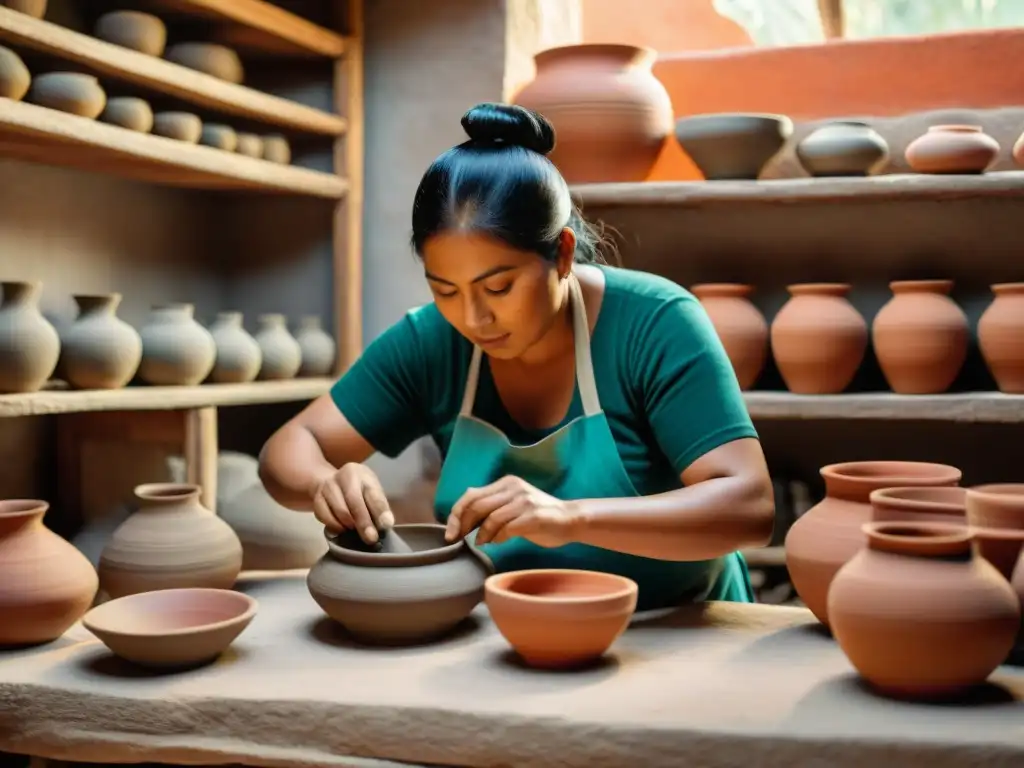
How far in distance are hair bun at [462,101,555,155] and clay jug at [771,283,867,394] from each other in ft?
5.41

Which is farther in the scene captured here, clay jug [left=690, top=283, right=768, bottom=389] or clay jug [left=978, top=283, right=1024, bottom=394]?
clay jug [left=690, top=283, right=768, bottom=389]

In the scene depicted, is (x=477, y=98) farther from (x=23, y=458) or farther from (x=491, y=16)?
(x=23, y=458)

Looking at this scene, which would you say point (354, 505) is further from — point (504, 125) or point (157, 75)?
point (157, 75)

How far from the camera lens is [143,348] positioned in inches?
123

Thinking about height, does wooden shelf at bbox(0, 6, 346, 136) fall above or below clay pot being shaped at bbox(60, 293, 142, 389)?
above

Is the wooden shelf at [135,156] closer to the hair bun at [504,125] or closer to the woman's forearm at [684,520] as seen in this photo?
the hair bun at [504,125]

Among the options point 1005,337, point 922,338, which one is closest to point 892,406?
point 922,338

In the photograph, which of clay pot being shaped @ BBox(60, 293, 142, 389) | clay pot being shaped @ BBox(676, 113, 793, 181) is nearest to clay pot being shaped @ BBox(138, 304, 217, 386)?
clay pot being shaped @ BBox(60, 293, 142, 389)

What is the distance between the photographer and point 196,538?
1.89m

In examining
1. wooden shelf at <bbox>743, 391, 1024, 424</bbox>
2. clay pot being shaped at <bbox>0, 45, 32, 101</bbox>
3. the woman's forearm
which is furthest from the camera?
wooden shelf at <bbox>743, 391, 1024, 424</bbox>

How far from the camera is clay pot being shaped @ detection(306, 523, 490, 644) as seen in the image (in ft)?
5.31

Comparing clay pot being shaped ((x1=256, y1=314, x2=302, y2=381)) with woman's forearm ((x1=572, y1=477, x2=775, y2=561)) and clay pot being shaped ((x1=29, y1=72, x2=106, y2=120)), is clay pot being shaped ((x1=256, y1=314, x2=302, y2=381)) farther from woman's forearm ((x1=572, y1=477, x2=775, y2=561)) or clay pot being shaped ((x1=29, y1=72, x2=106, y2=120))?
woman's forearm ((x1=572, y1=477, x2=775, y2=561))

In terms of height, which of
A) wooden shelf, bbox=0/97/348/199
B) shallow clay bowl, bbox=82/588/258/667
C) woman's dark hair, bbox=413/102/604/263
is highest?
wooden shelf, bbox=0/97/348/199

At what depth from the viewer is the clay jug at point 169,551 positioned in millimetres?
1850
